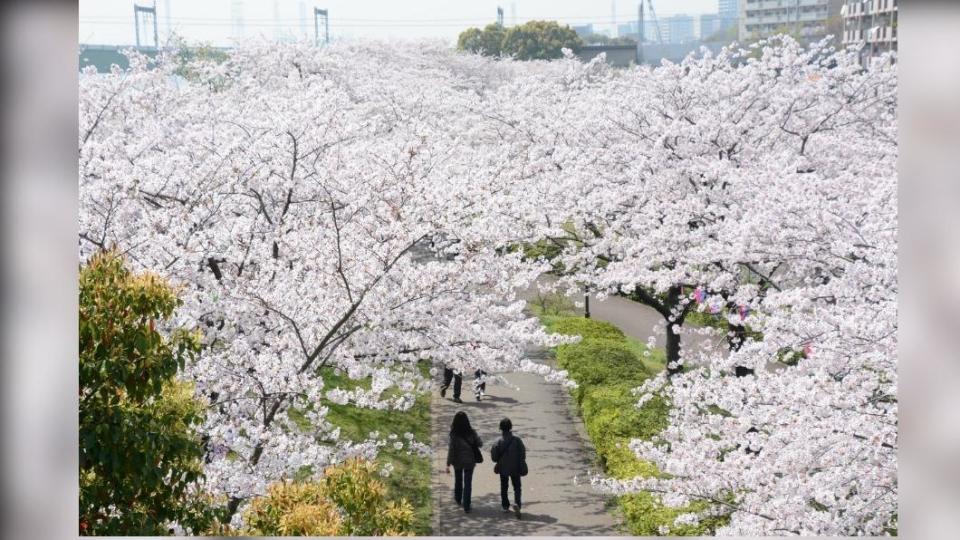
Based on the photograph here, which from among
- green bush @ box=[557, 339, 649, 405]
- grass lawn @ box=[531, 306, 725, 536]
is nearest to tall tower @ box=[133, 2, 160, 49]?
grass lawn @ box=[531, 306, 725, 536]

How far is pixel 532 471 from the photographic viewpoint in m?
7.80

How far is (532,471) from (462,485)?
0.91 m

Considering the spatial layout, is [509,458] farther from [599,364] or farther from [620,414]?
[599,364]

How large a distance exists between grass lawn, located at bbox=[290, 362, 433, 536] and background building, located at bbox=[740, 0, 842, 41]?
22654 mm

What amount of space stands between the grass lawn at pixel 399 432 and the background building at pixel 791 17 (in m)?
22.7

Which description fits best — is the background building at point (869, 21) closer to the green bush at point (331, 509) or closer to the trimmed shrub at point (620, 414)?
the trimmed shrub at point (620, 414)

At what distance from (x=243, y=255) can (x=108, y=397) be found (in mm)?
2789

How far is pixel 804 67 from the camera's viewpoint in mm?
9281

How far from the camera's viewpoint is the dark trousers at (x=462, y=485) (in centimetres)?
675

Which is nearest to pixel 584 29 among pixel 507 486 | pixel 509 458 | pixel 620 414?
pixel 620 414

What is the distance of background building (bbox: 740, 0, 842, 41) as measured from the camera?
107ft

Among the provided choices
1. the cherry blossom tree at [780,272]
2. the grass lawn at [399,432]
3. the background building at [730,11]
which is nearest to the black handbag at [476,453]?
the grass lawn at [399,432]
